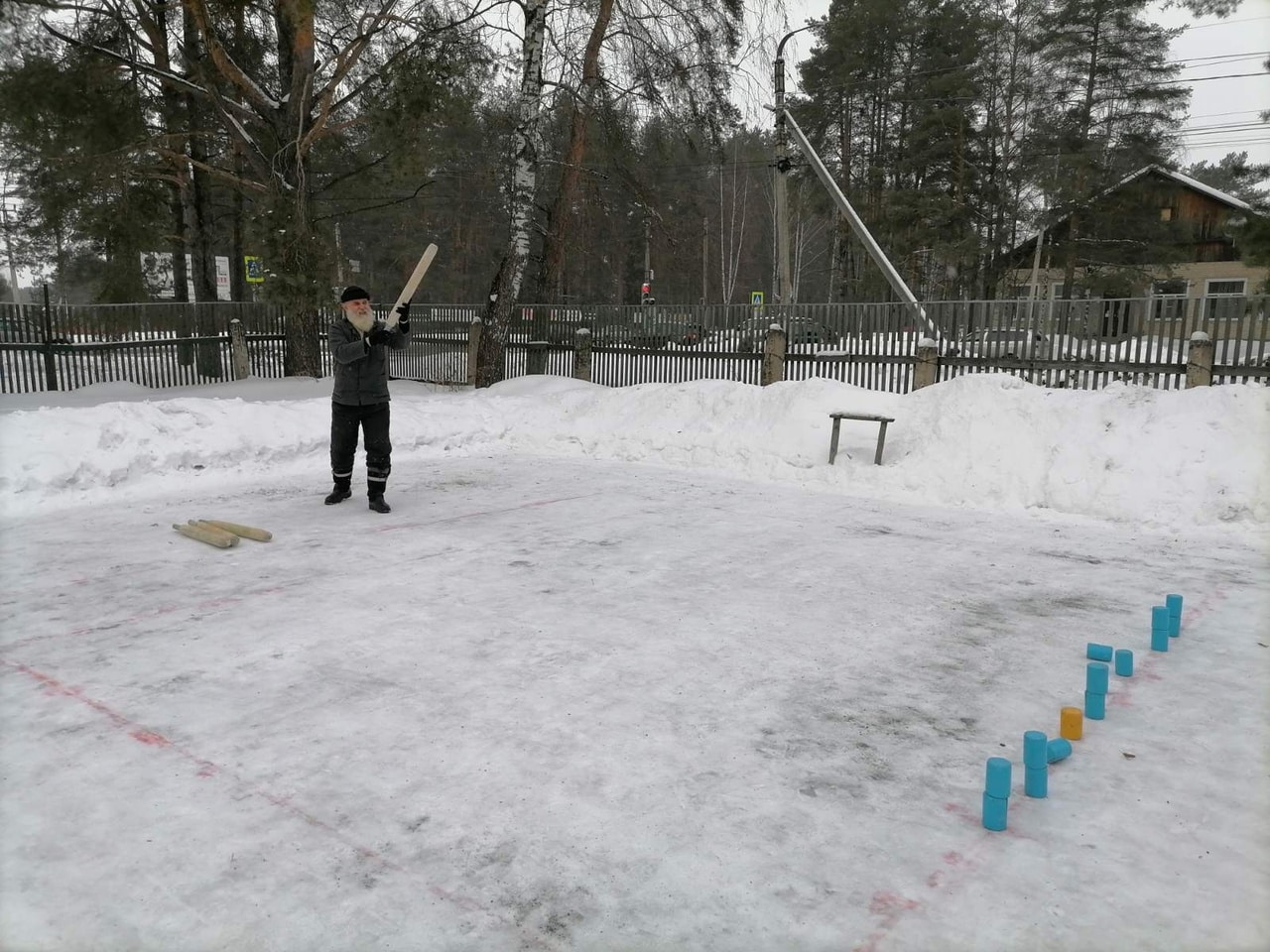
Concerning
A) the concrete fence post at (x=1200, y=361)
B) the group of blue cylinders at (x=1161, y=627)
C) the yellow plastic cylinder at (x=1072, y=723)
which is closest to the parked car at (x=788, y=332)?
the concrete fence post at (x=1200, y=361)

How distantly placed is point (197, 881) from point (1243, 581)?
→ 6458mm

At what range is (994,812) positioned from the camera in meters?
2.92

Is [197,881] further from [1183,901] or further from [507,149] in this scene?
[507,149]

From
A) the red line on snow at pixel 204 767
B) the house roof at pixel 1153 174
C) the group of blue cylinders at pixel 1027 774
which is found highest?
the house roof at pixel 1153 174

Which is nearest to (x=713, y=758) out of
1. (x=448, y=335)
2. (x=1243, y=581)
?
(x=1243, y=581)

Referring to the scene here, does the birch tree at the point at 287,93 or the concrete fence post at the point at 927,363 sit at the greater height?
the birch tree at the point at 287,93

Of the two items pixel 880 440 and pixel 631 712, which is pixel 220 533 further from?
pixel 880 440

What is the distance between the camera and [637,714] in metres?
3.78

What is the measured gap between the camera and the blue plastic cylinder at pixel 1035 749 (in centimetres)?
308

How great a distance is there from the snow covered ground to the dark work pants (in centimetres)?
46

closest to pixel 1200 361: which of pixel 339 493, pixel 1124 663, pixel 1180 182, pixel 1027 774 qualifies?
pixel 1124 663

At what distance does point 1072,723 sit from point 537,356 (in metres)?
14.0

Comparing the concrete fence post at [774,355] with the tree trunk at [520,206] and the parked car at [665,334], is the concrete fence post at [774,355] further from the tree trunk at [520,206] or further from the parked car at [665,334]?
the tree trunk at [520,206]

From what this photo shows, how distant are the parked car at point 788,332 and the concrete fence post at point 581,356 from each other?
304 centimetres
